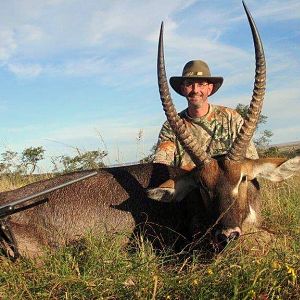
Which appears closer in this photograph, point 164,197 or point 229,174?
point 229,174

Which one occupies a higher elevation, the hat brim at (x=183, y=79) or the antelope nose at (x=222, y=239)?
the hat brim at (x=183, y=79)

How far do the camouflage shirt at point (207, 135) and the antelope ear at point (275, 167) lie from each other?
52.2 inches

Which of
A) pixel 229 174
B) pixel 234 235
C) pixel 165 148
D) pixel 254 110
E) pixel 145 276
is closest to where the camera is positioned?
pixel 145 276

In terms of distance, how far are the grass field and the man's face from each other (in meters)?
2.87

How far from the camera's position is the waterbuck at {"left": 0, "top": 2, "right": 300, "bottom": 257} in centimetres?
496

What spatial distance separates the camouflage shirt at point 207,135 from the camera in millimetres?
6824

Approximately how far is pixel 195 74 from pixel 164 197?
7.93 ft

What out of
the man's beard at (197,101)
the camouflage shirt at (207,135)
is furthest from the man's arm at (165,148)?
the man's beard at (197,101)

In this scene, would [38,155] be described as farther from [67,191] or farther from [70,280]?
[70,280]

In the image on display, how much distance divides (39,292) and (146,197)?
233 centimetres

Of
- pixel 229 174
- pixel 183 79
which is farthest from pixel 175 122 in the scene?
pixel 183 79

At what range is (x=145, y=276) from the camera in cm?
349

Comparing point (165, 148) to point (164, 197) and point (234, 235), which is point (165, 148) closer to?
point (164, 197)

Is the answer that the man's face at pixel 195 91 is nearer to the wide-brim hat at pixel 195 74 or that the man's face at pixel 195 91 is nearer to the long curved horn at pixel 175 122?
the wide-brim hat at pixel 195 74
